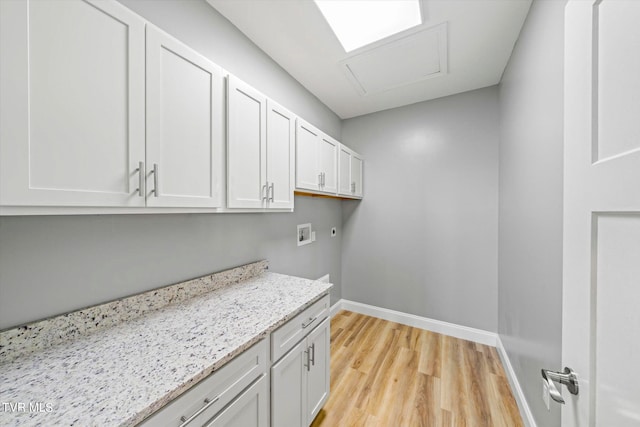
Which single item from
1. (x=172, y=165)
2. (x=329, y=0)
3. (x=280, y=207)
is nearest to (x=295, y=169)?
(x=280, y=207)

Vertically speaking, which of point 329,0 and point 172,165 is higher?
point 329,0

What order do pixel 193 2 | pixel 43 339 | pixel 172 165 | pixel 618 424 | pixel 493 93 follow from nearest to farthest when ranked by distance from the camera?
pixel 618 424, pixel 43 339, pixel 172 165, pixel 193 2, pixel 493 93

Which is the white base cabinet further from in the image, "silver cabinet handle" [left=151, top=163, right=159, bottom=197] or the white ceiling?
the white ceiling

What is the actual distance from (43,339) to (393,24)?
256 centimetres

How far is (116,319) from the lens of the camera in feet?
3.47

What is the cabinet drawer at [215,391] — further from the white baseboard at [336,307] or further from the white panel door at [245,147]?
the white baseboard at [336,307]

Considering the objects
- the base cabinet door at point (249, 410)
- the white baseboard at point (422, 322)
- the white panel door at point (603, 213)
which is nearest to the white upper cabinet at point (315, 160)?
the base cabinet door at point (249, 410)

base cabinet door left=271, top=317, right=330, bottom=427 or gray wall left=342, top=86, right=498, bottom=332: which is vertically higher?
gray wall left=342, top=86, right=498, bottom=332

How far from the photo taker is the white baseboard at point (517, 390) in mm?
1466

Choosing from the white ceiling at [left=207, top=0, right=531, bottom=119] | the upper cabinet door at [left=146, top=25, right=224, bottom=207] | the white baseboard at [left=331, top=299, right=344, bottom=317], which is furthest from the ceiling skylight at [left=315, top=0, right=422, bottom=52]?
the white baseboard at [left=331, top=299, right=344, bottom=317]

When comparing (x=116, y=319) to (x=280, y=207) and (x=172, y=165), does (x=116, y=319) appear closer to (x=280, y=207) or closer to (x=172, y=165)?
(x=172, y=165)

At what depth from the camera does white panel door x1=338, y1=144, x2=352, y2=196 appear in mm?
2500

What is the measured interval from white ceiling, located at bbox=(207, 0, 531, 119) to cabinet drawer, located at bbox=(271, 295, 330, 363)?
195 cm

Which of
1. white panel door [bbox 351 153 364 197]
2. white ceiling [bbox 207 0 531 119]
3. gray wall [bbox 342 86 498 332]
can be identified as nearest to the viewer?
white ceiling [bbox 207 0 531 119]
